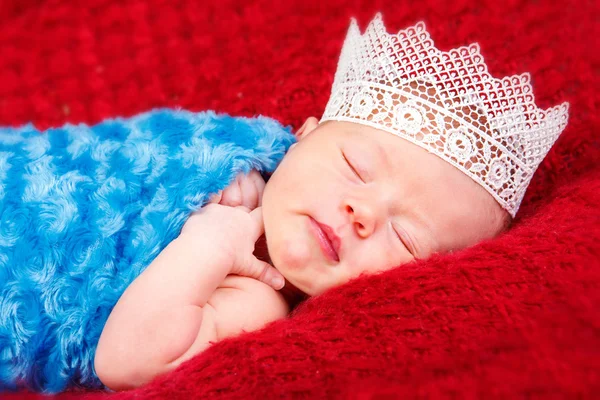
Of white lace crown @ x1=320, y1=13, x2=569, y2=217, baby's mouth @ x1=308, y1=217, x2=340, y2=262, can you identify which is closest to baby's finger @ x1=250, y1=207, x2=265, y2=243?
baby's mouth @ x1=308, y1=217, x2=340, y2=262

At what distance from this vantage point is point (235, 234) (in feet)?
3.66

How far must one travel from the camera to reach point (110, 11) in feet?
5.66

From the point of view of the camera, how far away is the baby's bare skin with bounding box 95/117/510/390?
1.02 meters

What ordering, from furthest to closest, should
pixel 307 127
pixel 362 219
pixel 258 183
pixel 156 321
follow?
1. pixel 307 127
2. pixel 258 183
3. pixel 362 219
4. pixel 156 321

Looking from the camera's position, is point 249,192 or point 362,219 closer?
point 362,219

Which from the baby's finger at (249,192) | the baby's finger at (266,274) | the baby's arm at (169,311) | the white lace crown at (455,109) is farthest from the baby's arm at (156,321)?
the white lace crown at (455,109)

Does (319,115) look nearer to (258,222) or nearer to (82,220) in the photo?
(258,222)

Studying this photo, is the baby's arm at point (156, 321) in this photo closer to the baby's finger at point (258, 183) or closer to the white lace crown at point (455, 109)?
the baby's finger at point (258, 183)

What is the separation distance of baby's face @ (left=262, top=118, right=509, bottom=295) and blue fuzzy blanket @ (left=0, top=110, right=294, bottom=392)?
0.16 m

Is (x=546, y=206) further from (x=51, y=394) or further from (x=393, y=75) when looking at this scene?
(x=51, y=394)

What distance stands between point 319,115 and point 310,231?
0.53 metres

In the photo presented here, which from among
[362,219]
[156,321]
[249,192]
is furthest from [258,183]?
[156,321]

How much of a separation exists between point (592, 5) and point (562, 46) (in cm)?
17

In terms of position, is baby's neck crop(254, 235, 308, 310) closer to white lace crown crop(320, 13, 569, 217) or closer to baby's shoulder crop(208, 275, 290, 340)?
baby's shoulder crop(208, 275, 290, 340)
